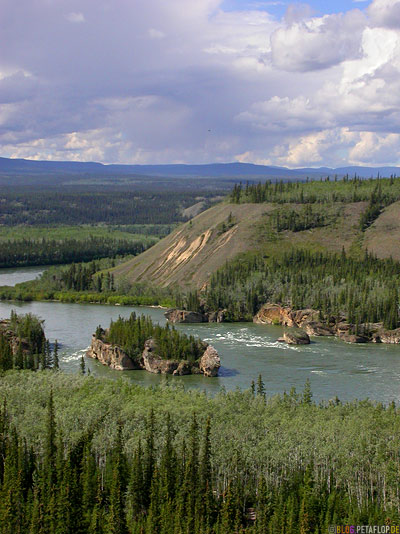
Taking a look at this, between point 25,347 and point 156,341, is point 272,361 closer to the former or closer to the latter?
point 156,341

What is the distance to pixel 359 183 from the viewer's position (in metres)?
191

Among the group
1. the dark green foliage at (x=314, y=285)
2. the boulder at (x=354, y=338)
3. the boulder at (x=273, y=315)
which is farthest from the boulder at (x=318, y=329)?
the boulder at (x=273, y=315)

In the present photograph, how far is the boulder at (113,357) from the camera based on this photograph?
9406 centimetres

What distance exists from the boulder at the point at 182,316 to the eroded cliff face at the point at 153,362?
29372 mm

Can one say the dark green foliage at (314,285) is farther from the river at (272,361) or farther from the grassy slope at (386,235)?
the river at (272,361)

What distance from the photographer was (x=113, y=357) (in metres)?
94.9

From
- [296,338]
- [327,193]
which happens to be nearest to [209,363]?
[296,338]

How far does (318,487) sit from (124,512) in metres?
12.0

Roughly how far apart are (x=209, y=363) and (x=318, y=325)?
32218 mm

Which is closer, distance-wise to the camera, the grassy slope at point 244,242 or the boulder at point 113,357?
the boulder at point 113,357

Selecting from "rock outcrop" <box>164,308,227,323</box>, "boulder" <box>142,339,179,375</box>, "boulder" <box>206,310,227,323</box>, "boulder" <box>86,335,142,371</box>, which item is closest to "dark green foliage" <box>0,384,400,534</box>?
"boulder" <box>142,339,179,375</box>

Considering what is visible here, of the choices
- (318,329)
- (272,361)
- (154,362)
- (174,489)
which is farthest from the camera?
(318,329)

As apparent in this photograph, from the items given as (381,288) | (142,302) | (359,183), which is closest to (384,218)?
(359,183)

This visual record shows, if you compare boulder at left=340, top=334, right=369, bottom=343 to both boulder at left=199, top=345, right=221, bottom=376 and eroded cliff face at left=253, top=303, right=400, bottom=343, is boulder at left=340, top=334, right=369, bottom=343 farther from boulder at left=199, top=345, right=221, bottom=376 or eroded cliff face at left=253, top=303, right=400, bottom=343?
boulder at left=199, top=345, right=221, bottom=376
